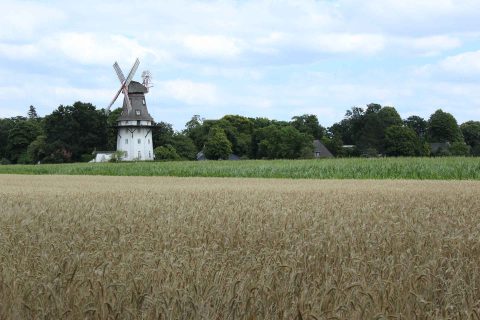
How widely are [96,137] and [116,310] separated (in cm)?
10222

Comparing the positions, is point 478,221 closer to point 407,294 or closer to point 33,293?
point 407,294

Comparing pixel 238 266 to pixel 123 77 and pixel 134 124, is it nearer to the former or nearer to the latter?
pixel 134 124

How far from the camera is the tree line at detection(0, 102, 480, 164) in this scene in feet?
337

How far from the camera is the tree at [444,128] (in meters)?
145

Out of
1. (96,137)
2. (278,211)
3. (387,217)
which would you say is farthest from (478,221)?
(96,137)

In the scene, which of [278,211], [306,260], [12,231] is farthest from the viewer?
[278,211]

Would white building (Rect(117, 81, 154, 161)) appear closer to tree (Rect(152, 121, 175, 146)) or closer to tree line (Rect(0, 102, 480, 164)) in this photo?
tree line (Rect(0, 102, 480, 164))

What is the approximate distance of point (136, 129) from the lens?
323ft

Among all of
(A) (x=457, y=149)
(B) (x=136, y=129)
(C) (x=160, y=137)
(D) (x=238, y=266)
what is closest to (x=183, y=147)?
(C) (x=160, y=137)

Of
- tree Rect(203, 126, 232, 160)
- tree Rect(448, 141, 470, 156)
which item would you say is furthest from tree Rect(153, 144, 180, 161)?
tree Rect(448, 141, 470, 156)

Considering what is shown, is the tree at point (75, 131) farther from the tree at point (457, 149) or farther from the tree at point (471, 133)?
the tree at point (471, 133)

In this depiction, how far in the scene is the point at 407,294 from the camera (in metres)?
4.59

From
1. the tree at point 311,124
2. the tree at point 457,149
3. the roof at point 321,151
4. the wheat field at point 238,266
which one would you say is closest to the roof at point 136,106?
the roof at point 321,151

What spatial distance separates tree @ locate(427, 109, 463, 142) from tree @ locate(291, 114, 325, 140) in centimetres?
2632
